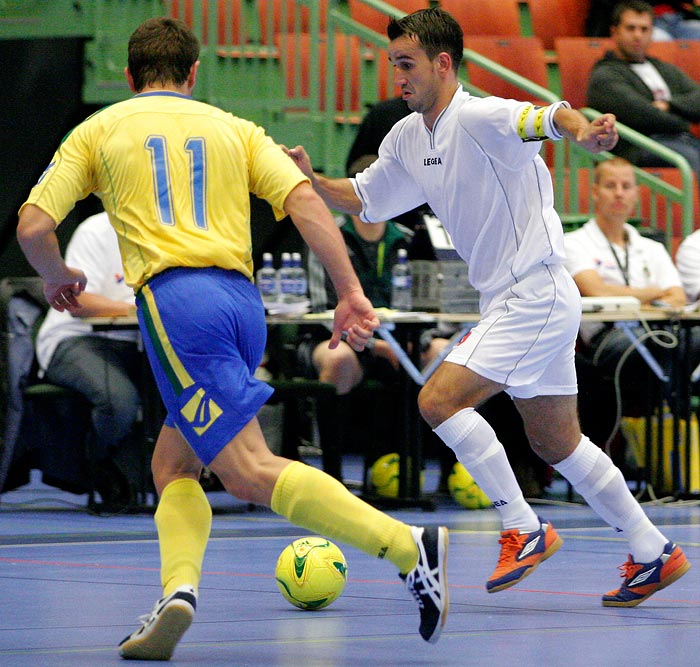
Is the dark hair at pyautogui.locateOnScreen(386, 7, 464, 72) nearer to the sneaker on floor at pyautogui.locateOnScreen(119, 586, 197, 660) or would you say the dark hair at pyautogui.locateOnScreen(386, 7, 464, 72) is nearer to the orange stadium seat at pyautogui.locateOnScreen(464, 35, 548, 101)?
the sneaker on floor at pyautogui.locateOnScreen(119, 586, 197, 660)

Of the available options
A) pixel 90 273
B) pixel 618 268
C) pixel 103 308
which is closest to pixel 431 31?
pixel 103 308

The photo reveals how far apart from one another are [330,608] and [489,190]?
1.50 meters

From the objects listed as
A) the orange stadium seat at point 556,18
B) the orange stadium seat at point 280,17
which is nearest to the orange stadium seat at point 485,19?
the orange stadium seat at point 556,18

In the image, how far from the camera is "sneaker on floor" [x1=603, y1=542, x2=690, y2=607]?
5008 millimetres

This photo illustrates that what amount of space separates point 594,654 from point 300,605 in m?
1.21

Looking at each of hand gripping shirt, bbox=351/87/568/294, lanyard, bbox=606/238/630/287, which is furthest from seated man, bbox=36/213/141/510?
hand gripping shirt, bbox=351/87/568/294

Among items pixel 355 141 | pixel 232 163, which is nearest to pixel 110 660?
pixel 232 163

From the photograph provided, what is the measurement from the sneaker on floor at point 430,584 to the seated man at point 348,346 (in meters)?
4.67

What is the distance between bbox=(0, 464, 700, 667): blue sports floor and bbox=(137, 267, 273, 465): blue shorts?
24.0 inches

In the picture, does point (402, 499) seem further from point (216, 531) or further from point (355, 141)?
point (355, 141)

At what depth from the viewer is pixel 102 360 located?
26.8 feet

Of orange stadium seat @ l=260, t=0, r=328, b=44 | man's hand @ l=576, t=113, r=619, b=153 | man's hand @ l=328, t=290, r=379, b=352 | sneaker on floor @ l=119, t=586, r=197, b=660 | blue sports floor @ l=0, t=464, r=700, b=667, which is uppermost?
orange stadium seat @ l=260, t=0, r=328, b=44

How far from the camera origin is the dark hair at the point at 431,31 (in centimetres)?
527

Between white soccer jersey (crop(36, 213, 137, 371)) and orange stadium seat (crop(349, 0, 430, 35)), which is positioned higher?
orange stadium seat (crop(349, 0, 430, 35))
